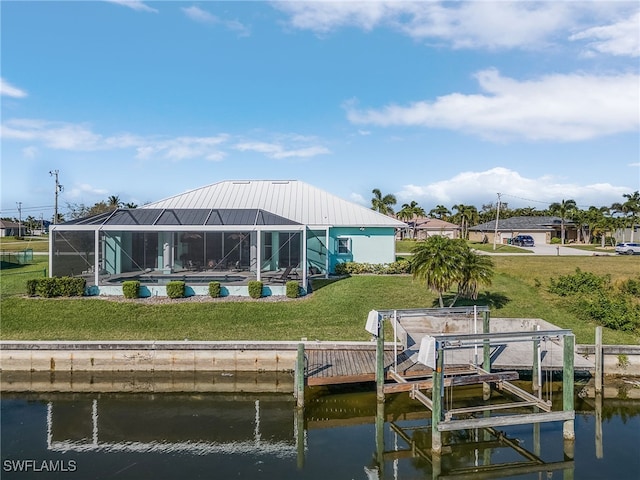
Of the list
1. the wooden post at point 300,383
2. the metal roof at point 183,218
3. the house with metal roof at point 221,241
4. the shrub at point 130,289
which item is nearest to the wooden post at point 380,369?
the wooden post at point 300,383

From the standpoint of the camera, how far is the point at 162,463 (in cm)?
778

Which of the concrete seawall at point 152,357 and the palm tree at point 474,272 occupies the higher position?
the palm tree at point 474,272

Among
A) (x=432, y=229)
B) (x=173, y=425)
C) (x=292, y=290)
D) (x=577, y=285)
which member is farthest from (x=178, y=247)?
(x=432, y=229)

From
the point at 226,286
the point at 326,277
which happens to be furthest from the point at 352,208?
the point at 226,286

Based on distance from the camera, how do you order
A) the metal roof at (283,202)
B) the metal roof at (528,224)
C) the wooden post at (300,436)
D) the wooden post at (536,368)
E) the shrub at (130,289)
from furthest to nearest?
the metal roof at (528,224)
the metal roof at (283,202)
the shrub at (130,289)
the wooden post at (536,368)
the wooden post at (300,436)

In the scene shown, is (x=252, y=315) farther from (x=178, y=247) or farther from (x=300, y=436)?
(x=178, y=247)

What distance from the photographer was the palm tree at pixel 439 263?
13172 millimetres

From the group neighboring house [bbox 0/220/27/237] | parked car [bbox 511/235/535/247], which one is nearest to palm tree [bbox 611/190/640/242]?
parked car [bbox 511/235/535/247]

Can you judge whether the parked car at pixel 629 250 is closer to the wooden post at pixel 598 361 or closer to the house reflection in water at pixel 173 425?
the wooden post at pixel 598 361

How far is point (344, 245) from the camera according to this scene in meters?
22.5

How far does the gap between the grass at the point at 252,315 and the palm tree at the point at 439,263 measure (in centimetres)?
254

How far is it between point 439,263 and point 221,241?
9.71m

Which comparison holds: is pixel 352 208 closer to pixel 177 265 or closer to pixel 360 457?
pixel 177 265

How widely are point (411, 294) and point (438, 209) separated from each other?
56.8m
